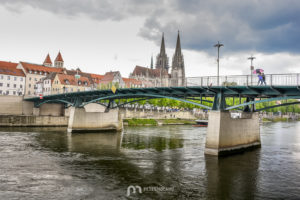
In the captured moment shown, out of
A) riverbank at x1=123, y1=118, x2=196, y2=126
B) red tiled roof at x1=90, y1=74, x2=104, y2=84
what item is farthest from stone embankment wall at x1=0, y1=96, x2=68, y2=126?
red tiled roof at x1=90, y1=74, x2=104, y2=84

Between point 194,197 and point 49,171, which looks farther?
point 49,171

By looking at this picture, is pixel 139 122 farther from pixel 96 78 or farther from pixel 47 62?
pixel 47 62

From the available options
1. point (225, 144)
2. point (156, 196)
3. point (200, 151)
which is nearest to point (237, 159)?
point (225, 144)

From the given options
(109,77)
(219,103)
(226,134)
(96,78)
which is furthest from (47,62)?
(226,134)

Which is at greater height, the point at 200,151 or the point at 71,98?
the point at 71,98

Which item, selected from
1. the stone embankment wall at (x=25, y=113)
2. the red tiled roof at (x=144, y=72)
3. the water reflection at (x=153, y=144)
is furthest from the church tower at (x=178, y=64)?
the water reflection at (x=153, y=144)

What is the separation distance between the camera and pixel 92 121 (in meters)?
52.9

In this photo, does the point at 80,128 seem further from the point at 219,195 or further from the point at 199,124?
the point at 199,124

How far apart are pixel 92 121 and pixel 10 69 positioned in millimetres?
63289

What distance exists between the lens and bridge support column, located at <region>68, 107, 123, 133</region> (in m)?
51.0

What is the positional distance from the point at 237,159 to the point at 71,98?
131ft

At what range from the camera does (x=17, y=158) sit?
82.4 feet

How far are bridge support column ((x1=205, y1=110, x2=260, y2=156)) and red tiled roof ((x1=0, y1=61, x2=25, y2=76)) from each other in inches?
3507

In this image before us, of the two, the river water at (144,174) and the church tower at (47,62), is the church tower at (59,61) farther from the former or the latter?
the river water at (144,174)
